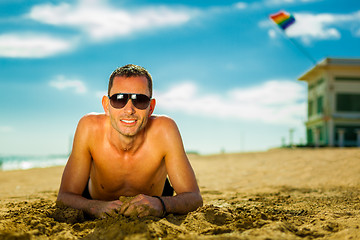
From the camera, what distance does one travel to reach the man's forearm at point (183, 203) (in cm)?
249

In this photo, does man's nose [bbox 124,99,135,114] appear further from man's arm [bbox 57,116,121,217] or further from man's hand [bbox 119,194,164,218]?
man's hand [bbox 119,194,164,218]

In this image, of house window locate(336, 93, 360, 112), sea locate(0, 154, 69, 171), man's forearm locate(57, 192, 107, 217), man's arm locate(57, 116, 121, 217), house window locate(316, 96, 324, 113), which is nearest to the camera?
man's forearm locate(57, 192, 107, 217)

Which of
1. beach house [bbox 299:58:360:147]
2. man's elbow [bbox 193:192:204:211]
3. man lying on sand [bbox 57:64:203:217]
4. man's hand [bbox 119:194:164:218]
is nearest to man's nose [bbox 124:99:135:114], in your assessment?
man lying on sand [bbox 57:64:203:217]

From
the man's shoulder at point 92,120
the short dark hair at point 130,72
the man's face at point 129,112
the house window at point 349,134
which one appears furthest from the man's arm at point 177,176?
the house window at point 349,134

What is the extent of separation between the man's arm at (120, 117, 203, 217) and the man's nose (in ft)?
1.35

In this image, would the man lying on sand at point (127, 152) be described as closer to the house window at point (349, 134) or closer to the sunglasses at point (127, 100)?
the sunglasses at point (127, 100)

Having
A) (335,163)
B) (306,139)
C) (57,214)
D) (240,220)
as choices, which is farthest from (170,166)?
(306,139)

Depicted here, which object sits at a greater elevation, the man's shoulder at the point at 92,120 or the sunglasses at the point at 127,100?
the sunglasses at the point at 127,100

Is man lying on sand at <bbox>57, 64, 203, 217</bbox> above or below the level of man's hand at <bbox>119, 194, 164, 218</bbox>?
above

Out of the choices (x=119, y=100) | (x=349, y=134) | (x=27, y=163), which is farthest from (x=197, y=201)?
(x=27, y=163)

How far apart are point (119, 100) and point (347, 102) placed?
21.5 meters

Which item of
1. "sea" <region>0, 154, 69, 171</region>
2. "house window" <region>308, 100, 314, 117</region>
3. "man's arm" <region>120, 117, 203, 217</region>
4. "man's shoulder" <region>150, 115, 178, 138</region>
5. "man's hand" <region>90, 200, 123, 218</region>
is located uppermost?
"house window" <region>308, 100, 314, 117</region>

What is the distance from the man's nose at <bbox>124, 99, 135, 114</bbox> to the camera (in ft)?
8.55

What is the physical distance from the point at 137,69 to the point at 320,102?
2140cm
